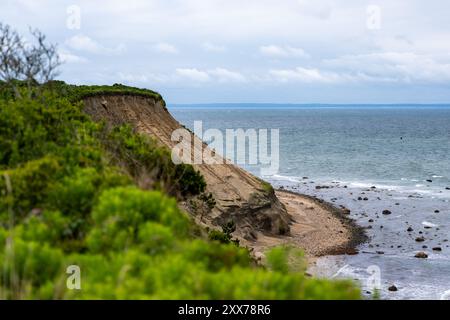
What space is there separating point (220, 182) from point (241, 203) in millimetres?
2785

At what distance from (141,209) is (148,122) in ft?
127

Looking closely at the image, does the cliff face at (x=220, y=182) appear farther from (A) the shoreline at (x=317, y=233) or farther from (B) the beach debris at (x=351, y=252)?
(B) the beach debris at (x=351, y=252)

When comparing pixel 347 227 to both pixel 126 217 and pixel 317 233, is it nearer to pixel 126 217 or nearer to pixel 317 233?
pixel 317 233

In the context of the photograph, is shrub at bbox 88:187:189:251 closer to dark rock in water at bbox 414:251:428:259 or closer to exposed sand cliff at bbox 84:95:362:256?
exposed sand cliff at bbox 84:95:362:256

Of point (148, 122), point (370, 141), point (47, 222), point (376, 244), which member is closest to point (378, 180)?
point (376, 244)

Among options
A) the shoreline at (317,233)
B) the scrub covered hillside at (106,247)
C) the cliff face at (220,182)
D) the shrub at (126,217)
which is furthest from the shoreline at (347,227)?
the shrub at (126,217)

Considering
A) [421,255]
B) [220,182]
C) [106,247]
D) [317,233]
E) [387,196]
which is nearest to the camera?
[106,247]

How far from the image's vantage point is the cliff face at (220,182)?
4850 cm

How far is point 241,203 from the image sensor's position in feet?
167

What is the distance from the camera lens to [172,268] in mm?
10922

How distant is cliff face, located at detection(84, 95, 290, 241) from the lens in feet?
159

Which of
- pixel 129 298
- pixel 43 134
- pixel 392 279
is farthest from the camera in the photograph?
pixel 392 279

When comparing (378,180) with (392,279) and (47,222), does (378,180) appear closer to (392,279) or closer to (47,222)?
(392,279)

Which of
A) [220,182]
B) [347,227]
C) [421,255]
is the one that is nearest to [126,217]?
[421,255]
